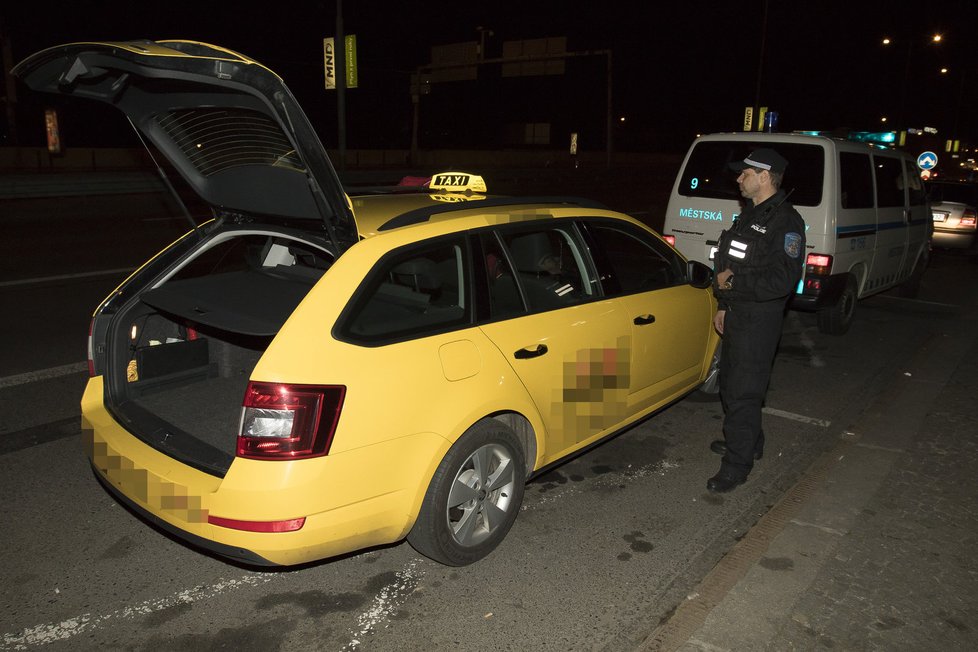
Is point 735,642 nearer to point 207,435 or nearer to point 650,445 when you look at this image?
point 650,445

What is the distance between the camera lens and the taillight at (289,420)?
268 cm

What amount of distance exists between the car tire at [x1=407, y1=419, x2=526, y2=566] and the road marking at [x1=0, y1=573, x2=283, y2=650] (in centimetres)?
81

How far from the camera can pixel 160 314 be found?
151 inches

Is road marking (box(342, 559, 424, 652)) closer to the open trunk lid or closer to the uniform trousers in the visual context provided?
the open trunk lid

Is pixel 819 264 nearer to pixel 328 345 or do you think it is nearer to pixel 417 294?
pixel 417 294

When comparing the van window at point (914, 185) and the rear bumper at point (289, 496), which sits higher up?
the van window at point (914, 185)

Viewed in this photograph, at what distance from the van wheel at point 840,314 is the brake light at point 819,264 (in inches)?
33.1

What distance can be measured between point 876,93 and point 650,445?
3125 inches

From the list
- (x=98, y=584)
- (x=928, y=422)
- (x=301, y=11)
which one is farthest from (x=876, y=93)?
(x=98, y=584)

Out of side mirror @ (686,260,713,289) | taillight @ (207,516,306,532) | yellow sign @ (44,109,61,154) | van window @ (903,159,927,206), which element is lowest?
taillight @ (207,516,306,532)

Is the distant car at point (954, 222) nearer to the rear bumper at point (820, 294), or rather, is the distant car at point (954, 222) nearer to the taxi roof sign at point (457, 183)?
the rear bumper at point (820, 294)

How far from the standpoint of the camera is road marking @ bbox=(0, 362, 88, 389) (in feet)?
18.6

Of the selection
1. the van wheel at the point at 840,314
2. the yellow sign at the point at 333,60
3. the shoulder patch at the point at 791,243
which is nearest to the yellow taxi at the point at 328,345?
the shoulder patch at the point at 791,243

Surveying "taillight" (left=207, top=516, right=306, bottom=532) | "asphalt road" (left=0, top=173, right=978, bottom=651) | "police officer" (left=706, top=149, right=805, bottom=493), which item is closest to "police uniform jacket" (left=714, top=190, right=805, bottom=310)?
"police officer" (left=706, top=149, right=805, bottom=493)
